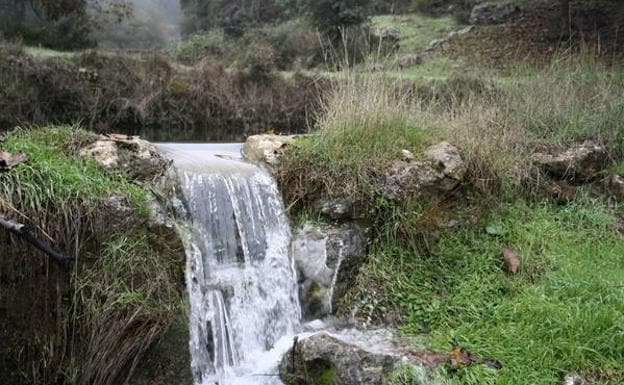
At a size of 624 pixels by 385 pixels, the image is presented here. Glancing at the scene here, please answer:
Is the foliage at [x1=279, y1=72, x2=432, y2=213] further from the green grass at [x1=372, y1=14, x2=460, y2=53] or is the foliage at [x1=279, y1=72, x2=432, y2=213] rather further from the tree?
the tree

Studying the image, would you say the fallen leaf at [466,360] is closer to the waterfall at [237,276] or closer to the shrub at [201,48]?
the waterfall at [237,276]

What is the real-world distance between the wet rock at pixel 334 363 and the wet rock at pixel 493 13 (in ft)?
47.6

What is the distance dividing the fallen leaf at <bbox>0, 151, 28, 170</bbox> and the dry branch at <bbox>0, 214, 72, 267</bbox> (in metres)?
→ 0.42

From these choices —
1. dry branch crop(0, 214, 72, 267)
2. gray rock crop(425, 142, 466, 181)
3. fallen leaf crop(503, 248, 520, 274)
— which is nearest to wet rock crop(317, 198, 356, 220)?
gray rock crop(425, 142, 466, 181)

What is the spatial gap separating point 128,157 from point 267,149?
1.32 m

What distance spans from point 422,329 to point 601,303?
114 cm

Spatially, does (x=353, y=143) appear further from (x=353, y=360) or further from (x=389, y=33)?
(x=389, y=33)

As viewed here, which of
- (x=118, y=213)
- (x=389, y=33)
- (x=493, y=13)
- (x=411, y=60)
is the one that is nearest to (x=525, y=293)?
(x=118, y=213)

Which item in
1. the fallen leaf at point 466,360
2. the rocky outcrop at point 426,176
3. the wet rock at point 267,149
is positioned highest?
the wet rock at point 267,149

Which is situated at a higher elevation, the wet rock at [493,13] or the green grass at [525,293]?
the wet rock at [493,13]

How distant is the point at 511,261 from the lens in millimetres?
3645

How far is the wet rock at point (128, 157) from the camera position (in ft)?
10.8

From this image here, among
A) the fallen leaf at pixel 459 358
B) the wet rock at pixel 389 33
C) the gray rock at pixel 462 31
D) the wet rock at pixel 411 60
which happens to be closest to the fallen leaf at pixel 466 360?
the fallen leaf at pixel 459 358

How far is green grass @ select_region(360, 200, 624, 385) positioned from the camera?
2775 mm
